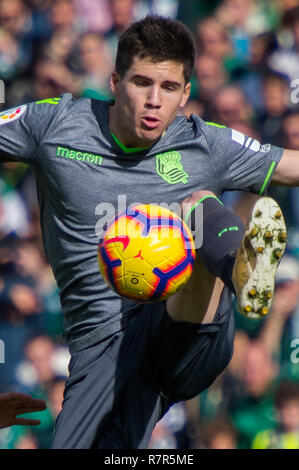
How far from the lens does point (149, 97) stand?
382 centimetres

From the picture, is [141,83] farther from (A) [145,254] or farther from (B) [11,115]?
(A) [145,254]

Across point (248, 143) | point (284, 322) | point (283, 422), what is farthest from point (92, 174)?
point (283, 422)

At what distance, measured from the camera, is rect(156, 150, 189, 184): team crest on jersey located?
402 cm

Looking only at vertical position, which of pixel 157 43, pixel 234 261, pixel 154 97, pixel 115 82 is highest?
pixel 157 43

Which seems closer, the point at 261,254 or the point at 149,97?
the point at 261,254

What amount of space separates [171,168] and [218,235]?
29.5 inches

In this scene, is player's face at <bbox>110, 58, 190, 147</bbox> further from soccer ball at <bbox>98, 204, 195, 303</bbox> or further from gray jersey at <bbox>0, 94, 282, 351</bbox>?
soccer ball at <bbox>98, 204, 195, 303</bbox>

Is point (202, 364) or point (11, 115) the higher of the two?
point (11, 115)

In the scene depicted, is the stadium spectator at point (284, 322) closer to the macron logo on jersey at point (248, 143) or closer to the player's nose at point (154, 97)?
the macron logo on jersey at point (248, 143)

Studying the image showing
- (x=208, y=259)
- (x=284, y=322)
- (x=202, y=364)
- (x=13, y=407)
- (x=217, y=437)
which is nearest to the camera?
(x=208, y=259)

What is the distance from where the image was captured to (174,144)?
408 centimetres

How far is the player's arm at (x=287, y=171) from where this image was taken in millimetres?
4160

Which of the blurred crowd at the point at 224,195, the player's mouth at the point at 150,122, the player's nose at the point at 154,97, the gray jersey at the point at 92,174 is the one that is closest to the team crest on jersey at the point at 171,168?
the gray jersey at the point at 92,174

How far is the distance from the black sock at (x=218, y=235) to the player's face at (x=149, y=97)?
0.49 m
